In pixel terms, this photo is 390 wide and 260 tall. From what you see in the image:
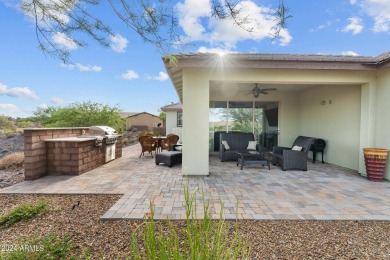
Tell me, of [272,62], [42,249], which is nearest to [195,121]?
[272,62]

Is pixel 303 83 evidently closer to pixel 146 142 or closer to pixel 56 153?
pixel 146 142

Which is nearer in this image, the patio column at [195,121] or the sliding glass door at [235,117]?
the patio column at [195,121]

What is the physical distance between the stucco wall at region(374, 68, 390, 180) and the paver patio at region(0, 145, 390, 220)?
110 centimetres

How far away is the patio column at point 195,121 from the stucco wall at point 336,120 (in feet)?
16.5

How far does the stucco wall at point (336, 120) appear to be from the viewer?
7.01 m

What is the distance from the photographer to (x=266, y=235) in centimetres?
289

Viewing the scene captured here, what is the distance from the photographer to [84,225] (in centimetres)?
316

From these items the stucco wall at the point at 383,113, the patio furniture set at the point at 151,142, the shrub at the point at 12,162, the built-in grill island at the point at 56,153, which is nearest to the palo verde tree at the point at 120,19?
the built-in grill island at the point at 56,153

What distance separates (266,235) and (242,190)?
197 centimetres

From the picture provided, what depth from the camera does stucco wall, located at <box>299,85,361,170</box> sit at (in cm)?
701

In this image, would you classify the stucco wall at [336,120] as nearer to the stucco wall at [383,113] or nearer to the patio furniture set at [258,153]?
the stucco wall at [383,113]

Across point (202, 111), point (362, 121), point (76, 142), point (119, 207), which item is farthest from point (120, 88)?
point (362, 121)

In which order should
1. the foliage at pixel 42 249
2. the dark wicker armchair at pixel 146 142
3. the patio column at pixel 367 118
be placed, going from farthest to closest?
the dark wicker armchair at pixel 146 142
the patio column at pixel 367 118
the foliage at pixel 42 249

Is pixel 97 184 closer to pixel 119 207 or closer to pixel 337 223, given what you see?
pixel 119 207
